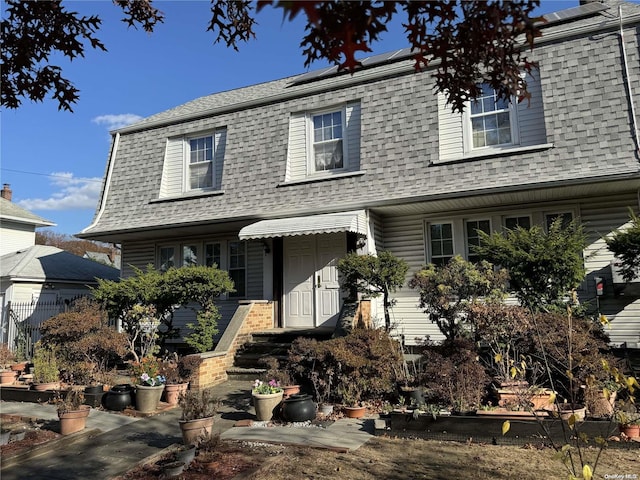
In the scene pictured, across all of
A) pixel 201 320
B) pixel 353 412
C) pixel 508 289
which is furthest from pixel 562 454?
pixel 201 320

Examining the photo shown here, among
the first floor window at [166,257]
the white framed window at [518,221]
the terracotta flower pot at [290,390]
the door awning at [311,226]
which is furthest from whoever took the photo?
the first floor window at [166,257]

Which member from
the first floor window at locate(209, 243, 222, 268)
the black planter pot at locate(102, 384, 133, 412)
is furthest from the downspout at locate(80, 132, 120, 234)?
the black planter pot at locate(102, 384, 133, 412)

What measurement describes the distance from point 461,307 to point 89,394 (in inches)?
253

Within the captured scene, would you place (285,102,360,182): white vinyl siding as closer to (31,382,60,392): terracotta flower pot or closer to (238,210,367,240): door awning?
(238,210,367,240): door awning

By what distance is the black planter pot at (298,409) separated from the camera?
6816 mm

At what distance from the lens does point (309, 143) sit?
1207 cm

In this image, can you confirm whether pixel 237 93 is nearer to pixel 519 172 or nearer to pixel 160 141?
pixel 160 141

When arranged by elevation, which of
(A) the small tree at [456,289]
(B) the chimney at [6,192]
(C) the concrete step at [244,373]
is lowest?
(C) the concrete step at [244,373]

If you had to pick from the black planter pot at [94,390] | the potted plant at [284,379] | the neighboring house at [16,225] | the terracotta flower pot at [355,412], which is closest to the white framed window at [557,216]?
the terracotta flower pot at [355,412]

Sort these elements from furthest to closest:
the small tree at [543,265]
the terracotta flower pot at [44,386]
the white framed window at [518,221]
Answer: the white framed window at [518,221] < the terracotta flower pot at [44,386] < the small tree at [543,265]

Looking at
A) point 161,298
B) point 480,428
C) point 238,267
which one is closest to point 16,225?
point 238,267

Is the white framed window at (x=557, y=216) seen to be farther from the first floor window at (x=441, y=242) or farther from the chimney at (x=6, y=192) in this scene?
the chimney at (x=6, y=192)

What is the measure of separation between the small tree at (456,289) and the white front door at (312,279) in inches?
148

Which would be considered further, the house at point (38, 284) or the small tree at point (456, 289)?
the house at point (38, 284)
